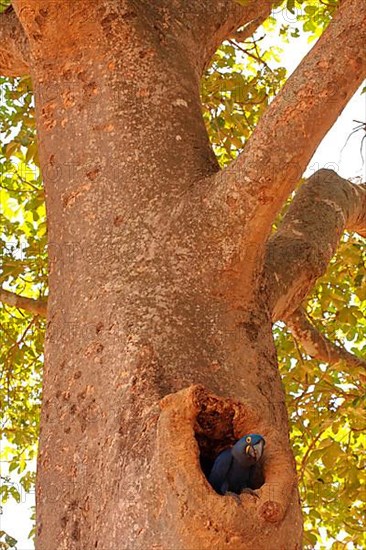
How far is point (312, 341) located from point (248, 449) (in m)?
2.91

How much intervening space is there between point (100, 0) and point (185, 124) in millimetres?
707

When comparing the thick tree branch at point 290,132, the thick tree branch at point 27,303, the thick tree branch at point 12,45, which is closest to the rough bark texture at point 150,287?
the thick tree branch at point 290,132

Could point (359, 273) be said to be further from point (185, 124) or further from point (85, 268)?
point (85, 268)

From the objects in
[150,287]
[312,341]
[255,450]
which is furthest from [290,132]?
[312,341]

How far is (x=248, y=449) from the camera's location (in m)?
2.36

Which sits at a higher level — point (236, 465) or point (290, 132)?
point (290, 132)

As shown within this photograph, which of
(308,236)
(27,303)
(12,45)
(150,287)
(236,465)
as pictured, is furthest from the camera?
(27,303)

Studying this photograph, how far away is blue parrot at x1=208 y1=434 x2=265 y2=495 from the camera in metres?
2.33

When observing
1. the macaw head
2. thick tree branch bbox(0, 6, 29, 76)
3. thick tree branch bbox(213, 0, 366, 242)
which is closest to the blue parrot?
the macaw head

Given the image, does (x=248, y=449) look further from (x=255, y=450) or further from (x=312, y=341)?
(x=312, y=341)

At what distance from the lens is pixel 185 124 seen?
3.35 meters

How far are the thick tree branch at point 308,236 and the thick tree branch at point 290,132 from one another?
372mm

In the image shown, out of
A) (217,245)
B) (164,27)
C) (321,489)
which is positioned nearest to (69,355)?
(217,245)

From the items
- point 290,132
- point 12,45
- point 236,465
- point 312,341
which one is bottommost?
point 236,465
